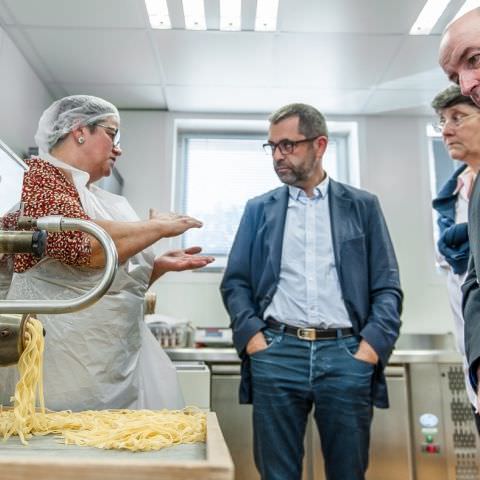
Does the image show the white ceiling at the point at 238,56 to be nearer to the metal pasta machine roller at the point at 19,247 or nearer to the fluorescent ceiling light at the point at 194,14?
the fluorescent ceiling light at the point at 194,14

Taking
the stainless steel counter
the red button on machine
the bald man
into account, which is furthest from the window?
the bald man

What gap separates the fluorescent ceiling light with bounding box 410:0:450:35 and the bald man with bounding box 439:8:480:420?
1225mm

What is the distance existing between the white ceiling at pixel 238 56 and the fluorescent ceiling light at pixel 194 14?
0.03 metres

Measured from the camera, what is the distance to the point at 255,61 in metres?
2.36

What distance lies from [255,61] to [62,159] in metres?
1.38

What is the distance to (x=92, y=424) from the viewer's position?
28.3 inches

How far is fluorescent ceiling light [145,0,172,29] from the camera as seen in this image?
6.50 feet

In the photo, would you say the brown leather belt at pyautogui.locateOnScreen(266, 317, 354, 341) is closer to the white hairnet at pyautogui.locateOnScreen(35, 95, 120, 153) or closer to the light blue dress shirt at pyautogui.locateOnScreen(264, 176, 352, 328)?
the light blue dress shirt at pyautogui.locateOnScreen(264, 176, 352, 328)

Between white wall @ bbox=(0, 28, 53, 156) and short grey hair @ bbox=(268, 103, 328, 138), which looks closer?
short grey hair @ bbox=(268, 103, 328, 138)

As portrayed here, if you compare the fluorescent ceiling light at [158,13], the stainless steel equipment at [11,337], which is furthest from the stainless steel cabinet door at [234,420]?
the fluorescent ceiling light at [158,13]

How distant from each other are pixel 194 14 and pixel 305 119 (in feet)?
2.75

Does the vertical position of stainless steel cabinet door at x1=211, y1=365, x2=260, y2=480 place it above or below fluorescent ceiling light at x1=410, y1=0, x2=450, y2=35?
below

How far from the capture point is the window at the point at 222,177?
296cm

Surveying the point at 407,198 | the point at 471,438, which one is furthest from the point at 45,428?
the point at 407,198
